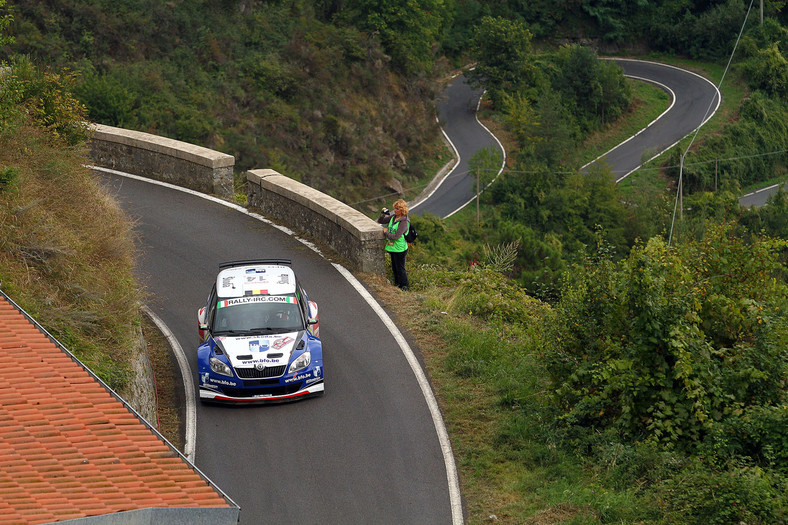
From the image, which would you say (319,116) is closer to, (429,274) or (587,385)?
(429,274)

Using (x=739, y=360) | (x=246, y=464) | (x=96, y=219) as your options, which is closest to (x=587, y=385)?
(x=739, y=360)

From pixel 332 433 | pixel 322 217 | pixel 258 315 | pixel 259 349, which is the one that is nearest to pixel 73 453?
pixel 259 349

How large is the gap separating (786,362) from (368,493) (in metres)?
5.72

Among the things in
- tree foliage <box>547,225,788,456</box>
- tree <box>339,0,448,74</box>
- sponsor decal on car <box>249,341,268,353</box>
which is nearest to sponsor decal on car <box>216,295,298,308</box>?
sponsor decal on car <box>249,341,268,353</box>

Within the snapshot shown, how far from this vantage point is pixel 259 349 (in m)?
12.2

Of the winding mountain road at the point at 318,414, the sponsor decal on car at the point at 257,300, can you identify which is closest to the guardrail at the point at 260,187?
the winding mountain road at the point at 318,414

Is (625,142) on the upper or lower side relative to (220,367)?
lower

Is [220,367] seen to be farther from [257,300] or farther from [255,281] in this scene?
[255,281]

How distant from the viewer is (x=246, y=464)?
11125mm

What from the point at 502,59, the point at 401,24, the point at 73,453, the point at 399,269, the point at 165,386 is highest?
the point at 401,24

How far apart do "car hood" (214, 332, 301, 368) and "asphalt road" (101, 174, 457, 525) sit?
859 millimetres

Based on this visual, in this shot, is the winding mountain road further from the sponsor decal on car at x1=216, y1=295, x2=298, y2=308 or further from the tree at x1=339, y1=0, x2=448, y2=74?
the tree at x1=339, y1=0, x2=448, y2=74

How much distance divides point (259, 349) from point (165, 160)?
12.6 m

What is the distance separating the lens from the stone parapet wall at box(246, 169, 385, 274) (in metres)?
17.4
